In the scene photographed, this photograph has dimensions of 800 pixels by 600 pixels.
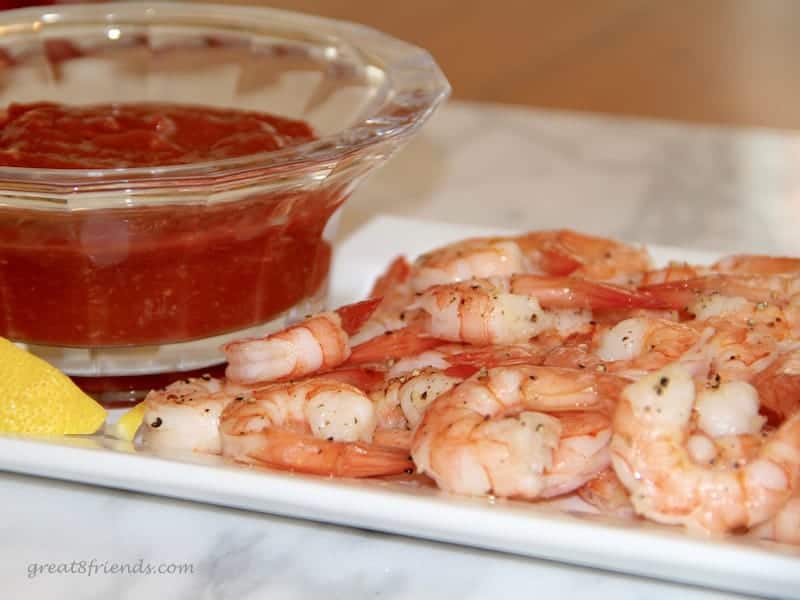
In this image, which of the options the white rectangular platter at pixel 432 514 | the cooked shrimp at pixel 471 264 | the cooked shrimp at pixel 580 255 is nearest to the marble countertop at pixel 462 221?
the white rectangular platter at pixel 432 514

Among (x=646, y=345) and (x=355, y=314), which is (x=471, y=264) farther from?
(x=646, y=345)

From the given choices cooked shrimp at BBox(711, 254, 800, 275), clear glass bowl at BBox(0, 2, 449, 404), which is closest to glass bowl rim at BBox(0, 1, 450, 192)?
clear glass bowl at BBox(0, 2, 449, 404)

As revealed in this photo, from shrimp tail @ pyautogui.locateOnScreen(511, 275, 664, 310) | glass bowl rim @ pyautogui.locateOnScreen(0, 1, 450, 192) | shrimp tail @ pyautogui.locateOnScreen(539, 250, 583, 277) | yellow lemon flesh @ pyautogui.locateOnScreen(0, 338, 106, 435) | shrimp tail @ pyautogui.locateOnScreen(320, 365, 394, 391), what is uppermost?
glass bowl rim @ pyautogui.locateOnScreen(0, 1, 450, 192)

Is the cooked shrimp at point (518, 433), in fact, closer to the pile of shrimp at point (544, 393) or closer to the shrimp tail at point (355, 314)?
the pile of shrimp at point (544, 393)

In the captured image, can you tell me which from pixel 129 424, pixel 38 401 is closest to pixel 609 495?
pixel 129 424

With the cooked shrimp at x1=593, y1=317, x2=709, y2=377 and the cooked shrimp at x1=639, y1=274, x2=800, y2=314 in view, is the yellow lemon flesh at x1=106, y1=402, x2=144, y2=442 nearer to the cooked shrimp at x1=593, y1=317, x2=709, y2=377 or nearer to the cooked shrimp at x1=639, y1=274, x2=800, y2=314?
the cooked shrimp at x1=593, y1=317, x2=709, y2=377

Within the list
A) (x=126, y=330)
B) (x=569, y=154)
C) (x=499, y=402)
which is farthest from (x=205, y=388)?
(x=569, y=154)
